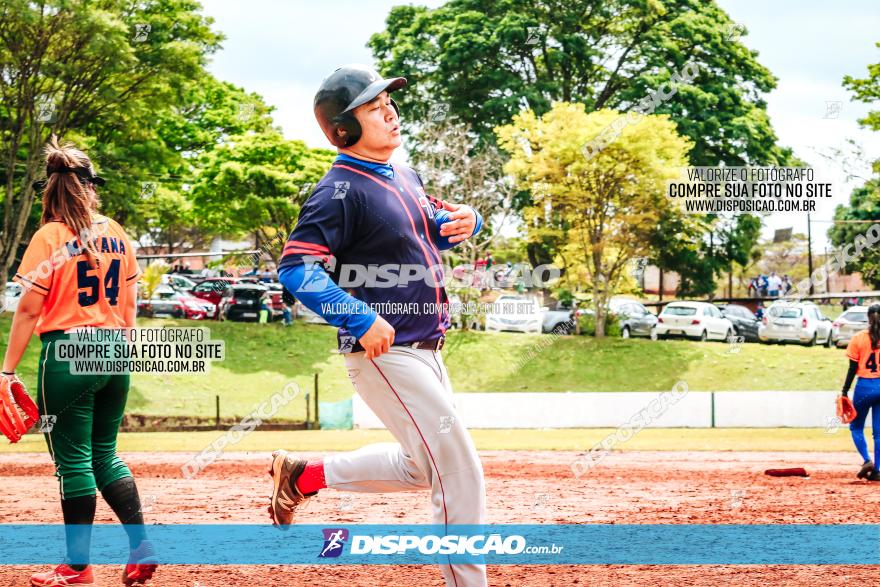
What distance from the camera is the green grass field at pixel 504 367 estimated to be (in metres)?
30.3

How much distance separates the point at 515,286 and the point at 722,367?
12600 mm

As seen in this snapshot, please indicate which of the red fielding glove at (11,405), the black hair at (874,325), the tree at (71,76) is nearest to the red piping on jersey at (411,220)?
the red fielding glove at (11,405)

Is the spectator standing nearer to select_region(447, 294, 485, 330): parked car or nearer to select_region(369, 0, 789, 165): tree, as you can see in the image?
select_region(369, 0, 789, 165): tree

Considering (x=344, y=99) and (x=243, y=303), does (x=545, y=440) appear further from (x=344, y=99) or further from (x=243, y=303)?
(x=243, y=303)

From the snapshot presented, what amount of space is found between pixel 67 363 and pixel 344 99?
2.03 m

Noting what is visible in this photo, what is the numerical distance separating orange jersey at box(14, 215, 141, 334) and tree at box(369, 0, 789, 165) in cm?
3654

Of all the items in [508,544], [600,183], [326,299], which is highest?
[600,183]

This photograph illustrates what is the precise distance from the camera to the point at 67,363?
498 cm

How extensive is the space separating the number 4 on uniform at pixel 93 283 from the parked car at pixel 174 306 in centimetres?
3138

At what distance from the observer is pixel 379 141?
4.43m

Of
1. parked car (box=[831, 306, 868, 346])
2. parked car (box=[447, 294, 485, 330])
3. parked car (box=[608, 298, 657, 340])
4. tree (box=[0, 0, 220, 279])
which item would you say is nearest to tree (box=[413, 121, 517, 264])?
parked car (box=[447, 294, 485, 330])

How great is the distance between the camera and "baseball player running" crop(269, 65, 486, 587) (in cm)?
410

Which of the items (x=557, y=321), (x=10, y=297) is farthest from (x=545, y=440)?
(x=10, y=297)

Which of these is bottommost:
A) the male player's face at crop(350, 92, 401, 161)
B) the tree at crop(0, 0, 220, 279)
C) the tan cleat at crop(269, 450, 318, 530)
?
the tan cleat at crop(269, 450, 318, 530)
